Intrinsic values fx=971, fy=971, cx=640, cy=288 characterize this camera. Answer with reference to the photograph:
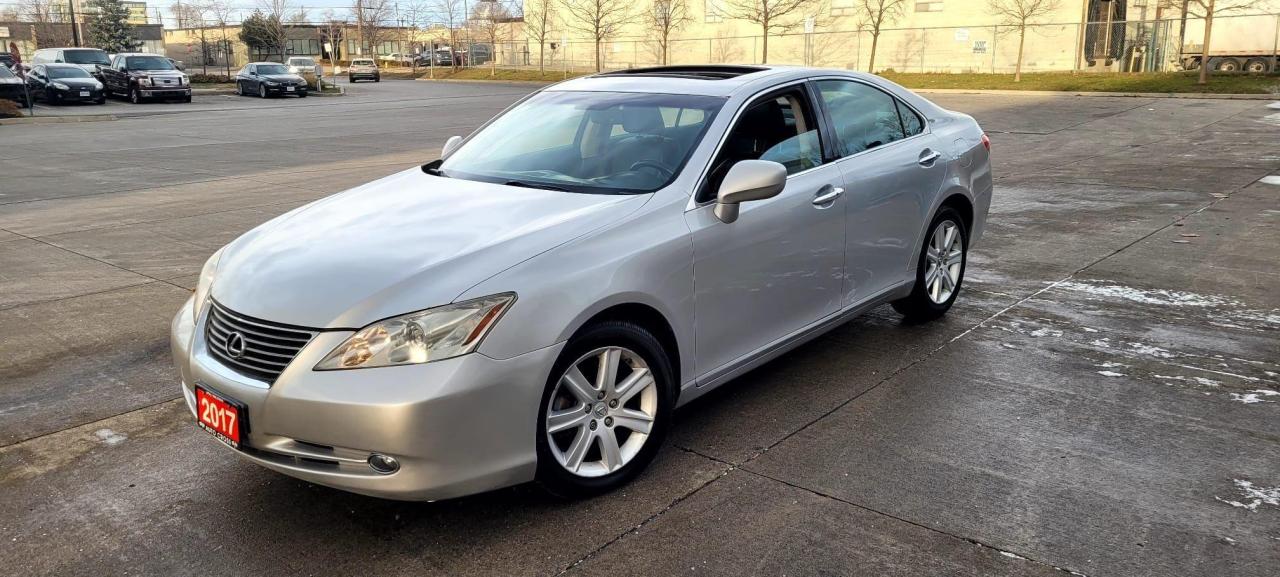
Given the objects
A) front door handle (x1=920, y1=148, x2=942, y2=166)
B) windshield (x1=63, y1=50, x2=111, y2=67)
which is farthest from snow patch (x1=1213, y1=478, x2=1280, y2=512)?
windshield (x1=63, y1=50, x2=111, y2=67)

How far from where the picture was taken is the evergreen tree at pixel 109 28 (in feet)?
243

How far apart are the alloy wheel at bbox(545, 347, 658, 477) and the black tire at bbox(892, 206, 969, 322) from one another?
8.19ft

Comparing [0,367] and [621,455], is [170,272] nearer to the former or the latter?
[0,367]

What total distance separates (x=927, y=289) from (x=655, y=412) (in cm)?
261

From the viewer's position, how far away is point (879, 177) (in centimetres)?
509

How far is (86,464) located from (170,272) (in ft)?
12.7

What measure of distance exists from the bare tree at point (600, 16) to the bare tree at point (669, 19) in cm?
265

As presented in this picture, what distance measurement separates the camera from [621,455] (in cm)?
373

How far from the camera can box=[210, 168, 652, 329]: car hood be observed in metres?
3.25

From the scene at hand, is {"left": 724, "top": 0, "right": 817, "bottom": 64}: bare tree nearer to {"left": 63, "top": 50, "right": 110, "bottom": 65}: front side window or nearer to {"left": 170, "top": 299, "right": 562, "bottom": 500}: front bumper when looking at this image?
{"left": 63, "top": 50, "right": 110, "bottom": 65}: front side window

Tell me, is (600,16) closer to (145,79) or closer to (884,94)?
(145,79)

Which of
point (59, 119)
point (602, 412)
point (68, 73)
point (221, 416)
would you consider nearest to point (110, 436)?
point (221, 416)

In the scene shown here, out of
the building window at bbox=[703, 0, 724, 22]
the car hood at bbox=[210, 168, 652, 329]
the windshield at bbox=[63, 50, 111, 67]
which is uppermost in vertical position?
the building window at bbox=[703, 0, 724, 22]

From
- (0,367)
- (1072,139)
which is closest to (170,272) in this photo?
(0,367)
